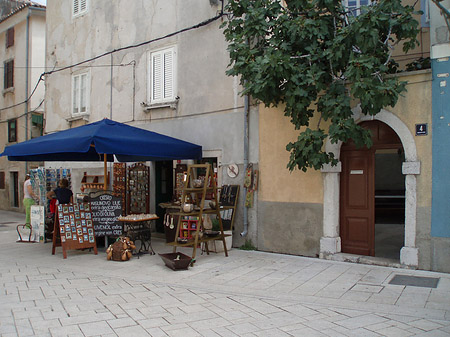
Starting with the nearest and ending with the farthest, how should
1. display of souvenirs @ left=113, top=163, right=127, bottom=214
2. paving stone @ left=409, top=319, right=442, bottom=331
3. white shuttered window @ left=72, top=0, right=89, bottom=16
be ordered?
paving stone @ left=409, top=319, right=442, bottom=331 → display of souvenirs @ left=113, top=163, right=127, bottom=214 → white shuttered window @ left=72, top=0, right=89, bottom=16

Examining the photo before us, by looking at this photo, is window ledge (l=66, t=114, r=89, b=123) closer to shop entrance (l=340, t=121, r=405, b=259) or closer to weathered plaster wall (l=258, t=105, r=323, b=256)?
weathered plaster wall (l=258, t=105, r=323, b=256)

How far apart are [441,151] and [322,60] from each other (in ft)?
7.86

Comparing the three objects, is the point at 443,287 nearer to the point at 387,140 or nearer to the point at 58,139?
the point at 387,140

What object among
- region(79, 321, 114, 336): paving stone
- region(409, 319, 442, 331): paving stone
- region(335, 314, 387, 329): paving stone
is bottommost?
region(79, 321, 114, 336): paving stone

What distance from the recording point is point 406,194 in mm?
6988

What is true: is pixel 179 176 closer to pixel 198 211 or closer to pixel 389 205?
pixel 198 211

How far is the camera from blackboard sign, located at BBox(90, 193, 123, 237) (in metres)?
8.62

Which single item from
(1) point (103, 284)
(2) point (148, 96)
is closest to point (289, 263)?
(1) point (103, 284)

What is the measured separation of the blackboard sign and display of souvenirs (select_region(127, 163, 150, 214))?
2.43 meters

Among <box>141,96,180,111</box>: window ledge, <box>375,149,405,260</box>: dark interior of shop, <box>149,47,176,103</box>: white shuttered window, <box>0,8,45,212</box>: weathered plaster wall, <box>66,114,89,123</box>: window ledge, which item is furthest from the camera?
<box>0,8,45,212</box>: weathered plaster wall

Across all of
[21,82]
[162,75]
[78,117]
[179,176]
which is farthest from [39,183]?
[21,82]

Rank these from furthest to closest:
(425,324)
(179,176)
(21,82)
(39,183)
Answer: (21,82)
(39,183)
(179,176)
(425,324)

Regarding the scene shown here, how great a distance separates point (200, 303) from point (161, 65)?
7.32 m

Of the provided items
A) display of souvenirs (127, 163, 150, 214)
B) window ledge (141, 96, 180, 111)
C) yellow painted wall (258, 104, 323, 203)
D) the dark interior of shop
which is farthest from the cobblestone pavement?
window ledge (141, 96, 180, 111)
